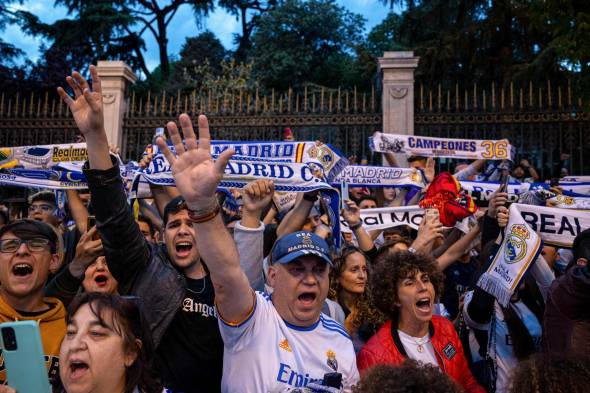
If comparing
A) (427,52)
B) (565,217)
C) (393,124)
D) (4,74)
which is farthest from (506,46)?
(4,74)

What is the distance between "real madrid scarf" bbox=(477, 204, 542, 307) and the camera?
3398 millimetres

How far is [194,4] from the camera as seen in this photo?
2991cm

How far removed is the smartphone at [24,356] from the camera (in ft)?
5.90

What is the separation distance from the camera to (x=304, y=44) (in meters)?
22.3

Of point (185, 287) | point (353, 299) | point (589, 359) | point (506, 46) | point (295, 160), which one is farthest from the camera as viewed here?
point (506, 46)

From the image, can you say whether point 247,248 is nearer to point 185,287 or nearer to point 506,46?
→ point 185,287

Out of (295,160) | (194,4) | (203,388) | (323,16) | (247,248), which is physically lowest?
(203,388)

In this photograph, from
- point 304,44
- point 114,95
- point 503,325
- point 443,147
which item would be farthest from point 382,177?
Result: point 304,44

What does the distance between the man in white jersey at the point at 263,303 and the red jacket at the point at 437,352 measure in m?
0.36

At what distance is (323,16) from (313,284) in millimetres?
21002

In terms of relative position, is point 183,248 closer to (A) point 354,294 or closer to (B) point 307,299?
(B) point 307,299

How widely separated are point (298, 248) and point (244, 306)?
0.50 meters

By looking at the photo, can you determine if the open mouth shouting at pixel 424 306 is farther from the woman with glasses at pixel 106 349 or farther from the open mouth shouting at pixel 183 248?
the woman with glasses at pixel 106 349

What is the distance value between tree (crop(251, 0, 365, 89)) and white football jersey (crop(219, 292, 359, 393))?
19.5 metres
